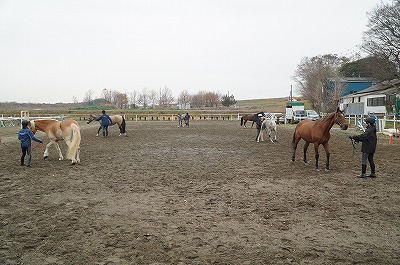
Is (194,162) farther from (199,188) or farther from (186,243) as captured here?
(186,243)

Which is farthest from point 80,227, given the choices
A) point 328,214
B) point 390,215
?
point 390,215

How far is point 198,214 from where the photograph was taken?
17.3 ft

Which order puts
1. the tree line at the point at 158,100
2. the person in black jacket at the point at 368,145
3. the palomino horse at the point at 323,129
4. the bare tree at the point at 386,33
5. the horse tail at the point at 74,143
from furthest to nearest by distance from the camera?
1. the tree line at the point at 158,100
2. the bare tree at the point at 386,33
3. the horse tail at the point at 74,143
4. the palomino horse at the point at 323,129
5. the person in black jacket at the point at 368,145

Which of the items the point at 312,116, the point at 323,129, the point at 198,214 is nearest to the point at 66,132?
the point at 198,214

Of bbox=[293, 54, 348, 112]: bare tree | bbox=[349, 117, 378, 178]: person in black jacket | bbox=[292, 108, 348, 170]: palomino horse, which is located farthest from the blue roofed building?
bbox=[349, 117, 378, 178]: person in black jacket

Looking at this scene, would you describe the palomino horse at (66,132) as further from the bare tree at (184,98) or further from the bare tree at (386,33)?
the bare tree at (184,98)

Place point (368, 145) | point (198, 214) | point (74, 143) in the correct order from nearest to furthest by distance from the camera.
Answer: point (198, 214) → point (368, 145) → point (74, 143)

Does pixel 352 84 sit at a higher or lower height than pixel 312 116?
higher

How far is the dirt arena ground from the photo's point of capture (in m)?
3.81

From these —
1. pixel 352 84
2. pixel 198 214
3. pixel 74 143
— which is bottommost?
pixel 198 214

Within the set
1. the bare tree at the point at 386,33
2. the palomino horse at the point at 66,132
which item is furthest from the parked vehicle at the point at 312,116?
the palomino horse at the point at 66,132

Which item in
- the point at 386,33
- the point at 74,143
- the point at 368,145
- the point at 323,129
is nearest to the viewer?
the point at 368,145

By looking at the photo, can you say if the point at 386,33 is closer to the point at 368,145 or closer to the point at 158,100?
the point at 368,145

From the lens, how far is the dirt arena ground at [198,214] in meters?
3.81
